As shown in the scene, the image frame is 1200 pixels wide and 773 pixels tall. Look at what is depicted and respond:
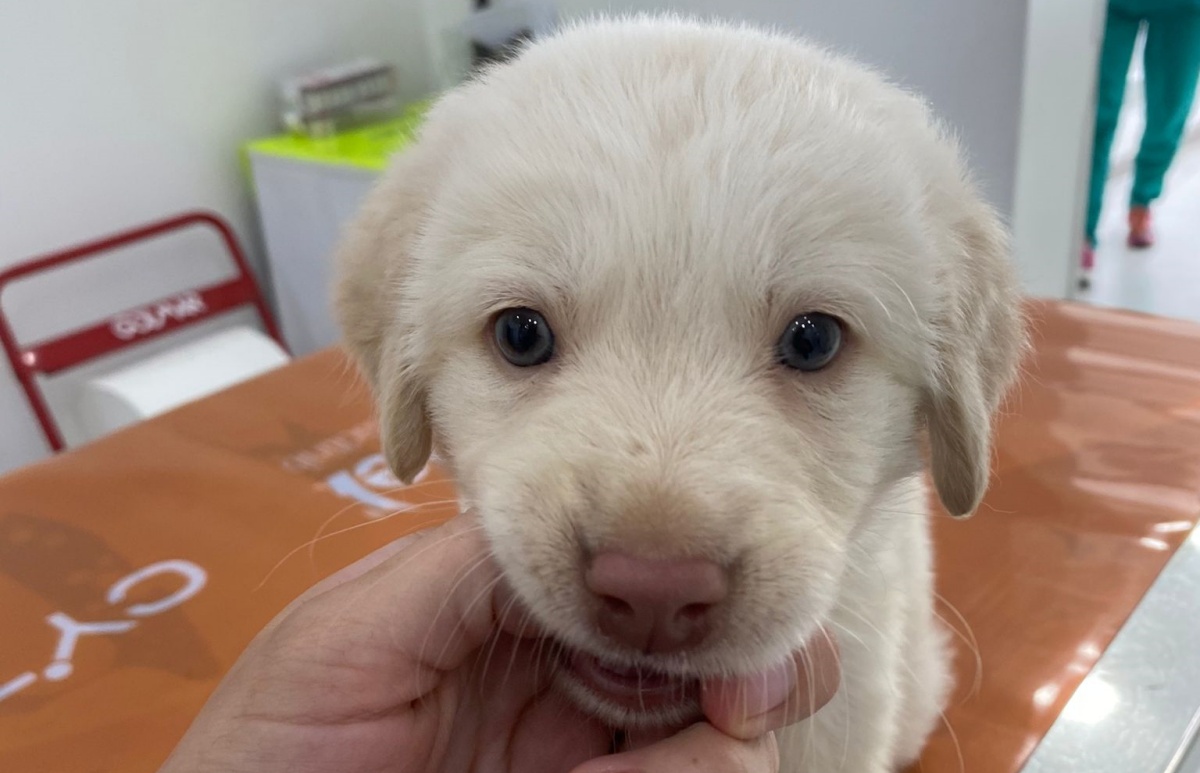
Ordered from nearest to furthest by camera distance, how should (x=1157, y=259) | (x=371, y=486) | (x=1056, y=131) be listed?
(x=371, y=486), (x=1056, y=131), (x=1157, y=259)

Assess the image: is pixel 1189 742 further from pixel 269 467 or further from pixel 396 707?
pixel 269 467

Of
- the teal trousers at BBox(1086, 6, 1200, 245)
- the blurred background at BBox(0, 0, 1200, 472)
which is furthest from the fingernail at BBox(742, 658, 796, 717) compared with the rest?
the teal trousers at BBox(1086, 6, 1200, 245)

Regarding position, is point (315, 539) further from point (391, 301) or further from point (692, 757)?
point (692, 757)

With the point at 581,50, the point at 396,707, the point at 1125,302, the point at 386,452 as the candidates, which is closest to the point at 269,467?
the point at 386,452

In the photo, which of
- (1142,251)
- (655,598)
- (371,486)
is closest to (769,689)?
(655,598)

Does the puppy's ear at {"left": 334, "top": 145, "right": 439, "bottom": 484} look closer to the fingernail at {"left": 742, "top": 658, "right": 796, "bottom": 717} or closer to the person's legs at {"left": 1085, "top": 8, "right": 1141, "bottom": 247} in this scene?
the fingernail at {"left": 742, "top": 658, "right": 796, "bottom": 717}
